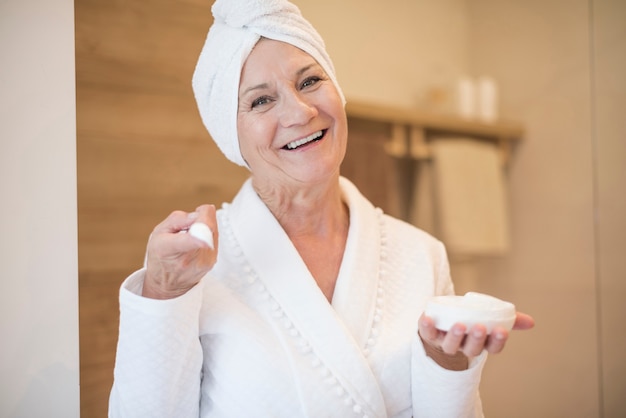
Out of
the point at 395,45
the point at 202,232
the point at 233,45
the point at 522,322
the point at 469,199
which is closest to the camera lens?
the point at 202,232

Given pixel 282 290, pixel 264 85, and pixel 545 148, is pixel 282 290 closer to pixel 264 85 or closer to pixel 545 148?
pixel 264 85

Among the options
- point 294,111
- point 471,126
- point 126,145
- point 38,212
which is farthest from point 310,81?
point 471,126

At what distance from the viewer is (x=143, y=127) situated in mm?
981

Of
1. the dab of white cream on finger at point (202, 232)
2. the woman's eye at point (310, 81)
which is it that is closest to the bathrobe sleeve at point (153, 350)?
the dab of white cream on finger at point (202, 232)

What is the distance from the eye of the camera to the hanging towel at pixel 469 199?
5.30ft

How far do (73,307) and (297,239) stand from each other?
0.39 meters

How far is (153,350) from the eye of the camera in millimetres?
751

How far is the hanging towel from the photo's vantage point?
162 cm

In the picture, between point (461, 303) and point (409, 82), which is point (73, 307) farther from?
point (409, 82)

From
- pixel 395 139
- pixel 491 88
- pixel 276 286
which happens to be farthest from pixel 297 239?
pixel 491 88

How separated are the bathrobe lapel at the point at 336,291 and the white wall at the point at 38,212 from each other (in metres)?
0.29

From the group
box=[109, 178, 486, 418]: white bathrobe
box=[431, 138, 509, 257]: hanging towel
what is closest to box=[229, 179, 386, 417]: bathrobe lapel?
box=[109, 178, 486, 418]: white bathrobe

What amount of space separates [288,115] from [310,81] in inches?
3.5

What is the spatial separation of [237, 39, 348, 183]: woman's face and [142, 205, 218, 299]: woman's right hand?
0.23m
